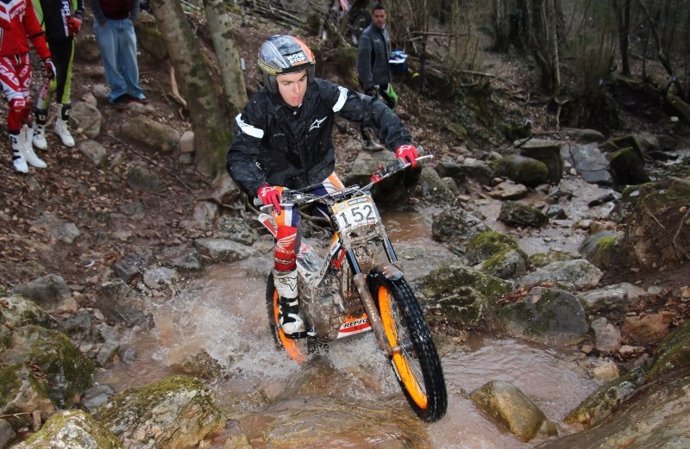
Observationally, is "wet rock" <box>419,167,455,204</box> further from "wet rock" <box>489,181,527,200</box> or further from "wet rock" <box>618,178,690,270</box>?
"wet rock" <box>618,178,690,270</box>

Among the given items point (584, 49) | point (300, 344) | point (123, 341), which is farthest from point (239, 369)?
point (584, 49)

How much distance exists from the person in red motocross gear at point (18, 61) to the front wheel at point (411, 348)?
4.39 meters

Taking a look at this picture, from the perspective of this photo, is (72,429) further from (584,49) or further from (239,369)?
(584,49)

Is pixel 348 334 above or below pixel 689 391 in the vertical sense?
below

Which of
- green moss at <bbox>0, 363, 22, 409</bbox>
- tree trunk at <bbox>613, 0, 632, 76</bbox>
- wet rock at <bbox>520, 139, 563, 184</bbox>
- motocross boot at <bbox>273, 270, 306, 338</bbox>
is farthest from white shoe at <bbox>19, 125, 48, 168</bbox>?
tree trunk at <bbox>613, 0, 632, 76</bbox>

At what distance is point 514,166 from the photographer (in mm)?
11492

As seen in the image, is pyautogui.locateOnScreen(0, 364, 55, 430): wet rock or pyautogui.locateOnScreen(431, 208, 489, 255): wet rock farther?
pyautogui.locateOnScreen(431, 208, 489, 255): wet rock

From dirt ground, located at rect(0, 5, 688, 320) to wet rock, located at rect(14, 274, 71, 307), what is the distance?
12 centimetres

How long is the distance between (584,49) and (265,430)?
58.6 feet

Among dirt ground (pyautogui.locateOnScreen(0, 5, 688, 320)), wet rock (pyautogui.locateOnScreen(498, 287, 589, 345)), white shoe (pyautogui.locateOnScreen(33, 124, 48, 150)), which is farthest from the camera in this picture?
white shoe (pyautogui.locateOnScreen(33, 124, 48, 150))

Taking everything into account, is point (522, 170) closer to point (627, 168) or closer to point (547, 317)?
point (627, 168)

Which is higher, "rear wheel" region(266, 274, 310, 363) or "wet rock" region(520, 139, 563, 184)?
"rear wheel" region(266, 274, 310, 363)

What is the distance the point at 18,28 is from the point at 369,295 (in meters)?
4.54

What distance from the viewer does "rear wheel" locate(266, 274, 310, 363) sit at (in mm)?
4574
